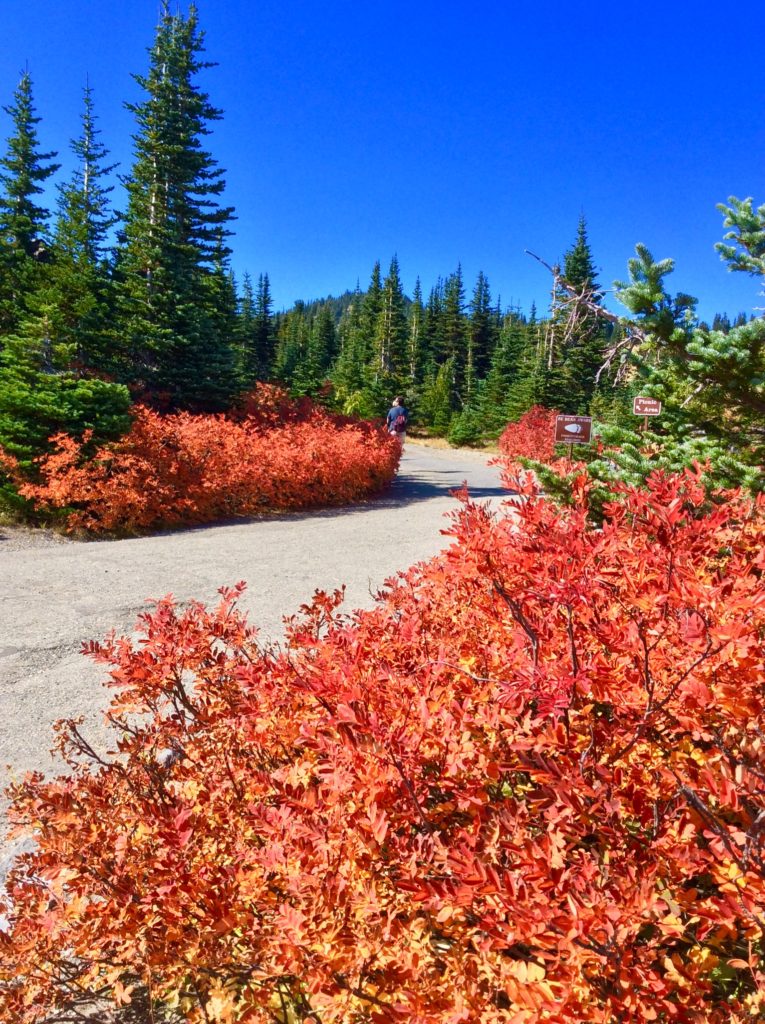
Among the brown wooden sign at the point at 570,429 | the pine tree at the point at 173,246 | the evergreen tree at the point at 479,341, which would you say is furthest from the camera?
the evergreen tree at the point at 479,341

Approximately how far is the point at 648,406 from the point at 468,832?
3.95 m

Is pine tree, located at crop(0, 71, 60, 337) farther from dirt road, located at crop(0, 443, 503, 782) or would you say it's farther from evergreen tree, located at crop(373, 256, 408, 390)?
evergreen tree, located at crop(373, 256, 408, 390)

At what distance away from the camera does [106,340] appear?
474 inches

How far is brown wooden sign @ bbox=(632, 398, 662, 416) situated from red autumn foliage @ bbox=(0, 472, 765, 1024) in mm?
2791

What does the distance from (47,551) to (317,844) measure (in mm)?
6573

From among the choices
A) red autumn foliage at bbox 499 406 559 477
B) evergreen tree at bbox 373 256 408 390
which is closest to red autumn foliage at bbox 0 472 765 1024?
red autumn foliage at bbox 499 406 559 477

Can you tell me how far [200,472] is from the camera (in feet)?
29.7

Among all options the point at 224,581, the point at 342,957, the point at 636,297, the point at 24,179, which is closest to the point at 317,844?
the point at 342,957

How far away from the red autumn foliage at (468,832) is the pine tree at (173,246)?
487 inches

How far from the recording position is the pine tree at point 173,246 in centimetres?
1329

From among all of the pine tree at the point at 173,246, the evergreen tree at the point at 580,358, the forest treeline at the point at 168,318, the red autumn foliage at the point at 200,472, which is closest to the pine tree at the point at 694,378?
the forest treeline at the point at 168,318

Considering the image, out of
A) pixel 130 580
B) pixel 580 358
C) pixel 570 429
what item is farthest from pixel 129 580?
pixel 580 358

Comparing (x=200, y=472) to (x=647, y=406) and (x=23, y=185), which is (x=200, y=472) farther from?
(x=23, y=185)

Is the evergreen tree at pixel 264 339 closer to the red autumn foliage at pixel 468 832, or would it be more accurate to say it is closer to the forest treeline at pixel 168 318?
the forest treeline at pixel 168 318
